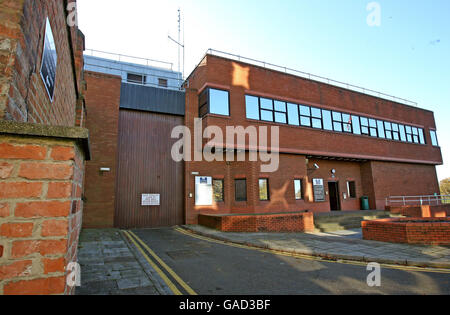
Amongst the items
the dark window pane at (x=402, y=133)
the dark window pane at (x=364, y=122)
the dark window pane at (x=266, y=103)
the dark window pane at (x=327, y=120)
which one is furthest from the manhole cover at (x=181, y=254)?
the dark window pane at (x=402, y=133)

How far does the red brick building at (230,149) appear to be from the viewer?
14469 mm

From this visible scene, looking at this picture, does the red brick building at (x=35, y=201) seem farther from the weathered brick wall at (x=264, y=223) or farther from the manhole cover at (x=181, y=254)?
the weathered brick wall at (x=264, y=223)

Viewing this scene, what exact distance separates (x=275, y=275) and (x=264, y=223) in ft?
22.4

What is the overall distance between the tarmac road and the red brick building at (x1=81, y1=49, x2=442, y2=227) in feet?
23.8

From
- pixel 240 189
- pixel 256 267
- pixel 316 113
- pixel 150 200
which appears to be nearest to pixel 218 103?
pixel 240 189

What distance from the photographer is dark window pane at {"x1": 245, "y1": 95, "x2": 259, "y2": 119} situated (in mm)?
16419

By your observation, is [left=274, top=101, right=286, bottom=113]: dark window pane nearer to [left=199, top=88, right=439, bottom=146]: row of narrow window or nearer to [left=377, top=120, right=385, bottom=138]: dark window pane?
[left=199, top=88, right=439, bottom=146]: row of narrow window

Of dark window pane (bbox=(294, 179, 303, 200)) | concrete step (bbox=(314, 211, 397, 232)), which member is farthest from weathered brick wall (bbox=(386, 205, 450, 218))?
dark window pane (bbox=(294, 179, 303, 200))

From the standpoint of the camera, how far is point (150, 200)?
1486 centimetres

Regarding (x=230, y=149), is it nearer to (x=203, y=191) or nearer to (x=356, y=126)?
(x=203, y=191)

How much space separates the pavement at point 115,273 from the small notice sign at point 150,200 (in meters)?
5.86

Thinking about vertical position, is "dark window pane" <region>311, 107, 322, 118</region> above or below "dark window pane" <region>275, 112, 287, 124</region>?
above
